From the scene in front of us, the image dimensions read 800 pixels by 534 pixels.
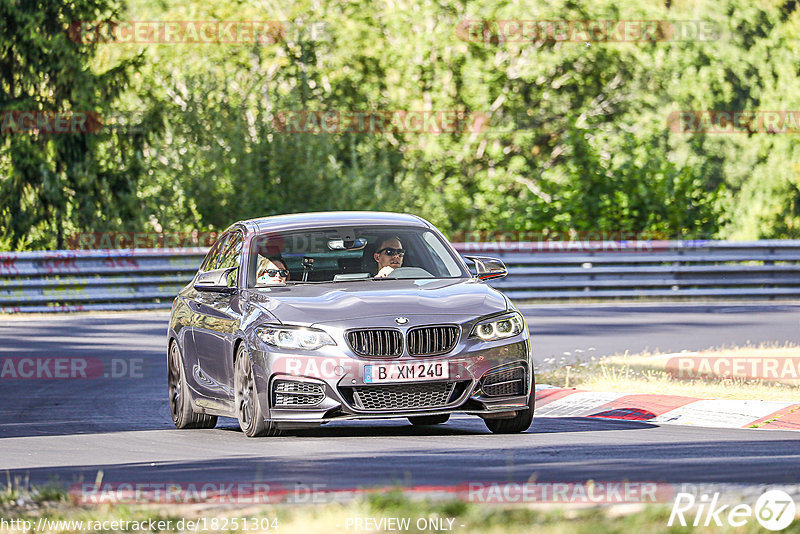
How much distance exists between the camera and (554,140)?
166ft

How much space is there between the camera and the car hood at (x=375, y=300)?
32.1 feet

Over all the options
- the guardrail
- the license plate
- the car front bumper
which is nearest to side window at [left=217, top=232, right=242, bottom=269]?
the car front bumper

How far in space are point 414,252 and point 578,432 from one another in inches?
71.7

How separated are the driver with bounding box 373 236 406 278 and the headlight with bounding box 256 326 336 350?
4.39 ft

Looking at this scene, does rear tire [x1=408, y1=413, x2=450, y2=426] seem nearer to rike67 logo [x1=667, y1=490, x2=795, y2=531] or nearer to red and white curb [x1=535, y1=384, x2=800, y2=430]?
red and white curb [x1=535, y1=384, x2=800, y2=430]

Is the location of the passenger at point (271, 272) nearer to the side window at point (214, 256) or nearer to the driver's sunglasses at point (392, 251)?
the driver's sunglasses at point (392, 251)

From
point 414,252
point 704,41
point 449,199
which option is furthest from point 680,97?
point 414,252

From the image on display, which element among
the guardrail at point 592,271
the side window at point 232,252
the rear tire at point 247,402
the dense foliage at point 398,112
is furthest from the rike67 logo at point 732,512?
the dense foliage at point 398,112

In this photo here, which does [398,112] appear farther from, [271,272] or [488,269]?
[271,272]

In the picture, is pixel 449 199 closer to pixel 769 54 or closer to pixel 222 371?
pixel 769 54

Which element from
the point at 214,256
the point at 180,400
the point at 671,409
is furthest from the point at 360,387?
the point at 214,256

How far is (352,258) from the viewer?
11102mm

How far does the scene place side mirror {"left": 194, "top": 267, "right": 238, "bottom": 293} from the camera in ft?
35.6

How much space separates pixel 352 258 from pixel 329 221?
1.26 ft
